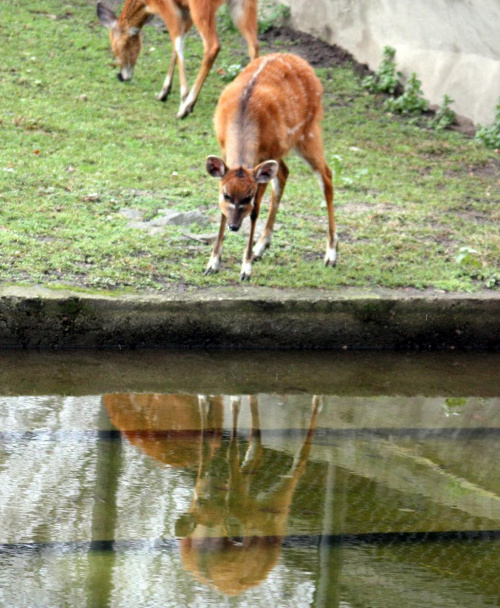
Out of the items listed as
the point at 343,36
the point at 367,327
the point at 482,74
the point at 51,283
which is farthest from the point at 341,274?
the point at 343,36

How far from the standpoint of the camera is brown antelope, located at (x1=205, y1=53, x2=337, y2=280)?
584 cm

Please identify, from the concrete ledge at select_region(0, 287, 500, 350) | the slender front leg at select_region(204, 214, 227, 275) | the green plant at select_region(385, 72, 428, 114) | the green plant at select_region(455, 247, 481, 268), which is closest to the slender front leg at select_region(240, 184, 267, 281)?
the slender front leg at select_region(204, 214, 227, 275)

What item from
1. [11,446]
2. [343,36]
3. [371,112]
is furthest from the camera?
[343,36]

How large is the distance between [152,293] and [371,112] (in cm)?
593

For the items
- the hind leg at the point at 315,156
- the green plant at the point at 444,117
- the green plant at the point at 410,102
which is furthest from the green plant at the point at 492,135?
the hind leg at the point at 315,156

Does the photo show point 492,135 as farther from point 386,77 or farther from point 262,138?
point 262,138

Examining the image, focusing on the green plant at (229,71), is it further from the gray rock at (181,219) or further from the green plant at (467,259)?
the green plant at (467,259)

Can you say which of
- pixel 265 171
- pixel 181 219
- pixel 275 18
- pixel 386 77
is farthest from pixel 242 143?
pixel 275 18

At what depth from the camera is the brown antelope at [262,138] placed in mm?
5840

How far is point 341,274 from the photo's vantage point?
20.8 ft

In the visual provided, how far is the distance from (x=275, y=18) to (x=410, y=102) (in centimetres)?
274

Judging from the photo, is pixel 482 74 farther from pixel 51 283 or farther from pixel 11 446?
pixel 11 446

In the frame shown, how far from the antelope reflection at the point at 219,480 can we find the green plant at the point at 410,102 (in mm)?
6524

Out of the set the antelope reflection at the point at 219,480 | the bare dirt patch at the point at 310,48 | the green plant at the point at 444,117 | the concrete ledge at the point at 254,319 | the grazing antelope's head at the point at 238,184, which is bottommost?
the antelope reflection at the point at 219,480
